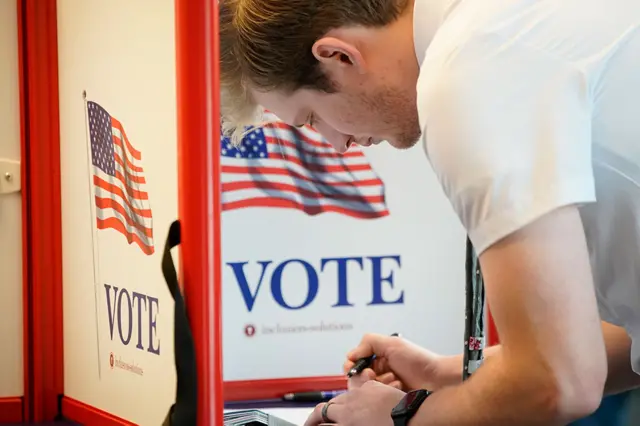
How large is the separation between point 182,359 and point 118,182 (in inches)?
14.3

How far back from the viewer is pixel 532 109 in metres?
0.70

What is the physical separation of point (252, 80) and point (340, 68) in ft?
0.45

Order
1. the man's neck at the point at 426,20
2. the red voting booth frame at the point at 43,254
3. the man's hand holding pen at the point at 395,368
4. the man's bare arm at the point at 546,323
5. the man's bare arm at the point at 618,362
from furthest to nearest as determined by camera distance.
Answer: the red voting booth frame at the point at 43,254 → the man's hand holding pen at the point at 395,368 → the man's bare arm at the point at 618,362 → the man's neck at the point at 426,20 → the man's bare arm at the point at 546,323

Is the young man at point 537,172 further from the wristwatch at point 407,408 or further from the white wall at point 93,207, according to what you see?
the white wall at point 93,207

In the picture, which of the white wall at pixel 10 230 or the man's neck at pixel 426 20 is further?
the white wall at pixel 10 230

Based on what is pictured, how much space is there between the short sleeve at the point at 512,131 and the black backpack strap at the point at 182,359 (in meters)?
0.38

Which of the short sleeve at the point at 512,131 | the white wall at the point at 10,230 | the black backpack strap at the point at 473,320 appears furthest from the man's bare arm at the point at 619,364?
the white wall at the point at 10,230

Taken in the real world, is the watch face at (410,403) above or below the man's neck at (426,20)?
below

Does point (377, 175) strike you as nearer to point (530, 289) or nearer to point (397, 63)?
point (397, 63)

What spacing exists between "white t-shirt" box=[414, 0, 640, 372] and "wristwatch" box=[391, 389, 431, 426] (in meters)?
0.21

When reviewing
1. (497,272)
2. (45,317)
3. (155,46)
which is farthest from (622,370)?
(45,317)

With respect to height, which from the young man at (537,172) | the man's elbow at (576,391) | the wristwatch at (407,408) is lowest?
the wristwatch at (407,408)

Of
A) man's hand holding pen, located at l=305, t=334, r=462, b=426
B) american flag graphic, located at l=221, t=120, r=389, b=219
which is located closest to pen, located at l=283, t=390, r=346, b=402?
man's hand holding pen, located at l=305, t=334, r=462, b=426

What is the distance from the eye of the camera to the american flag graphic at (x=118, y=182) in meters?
1.14
